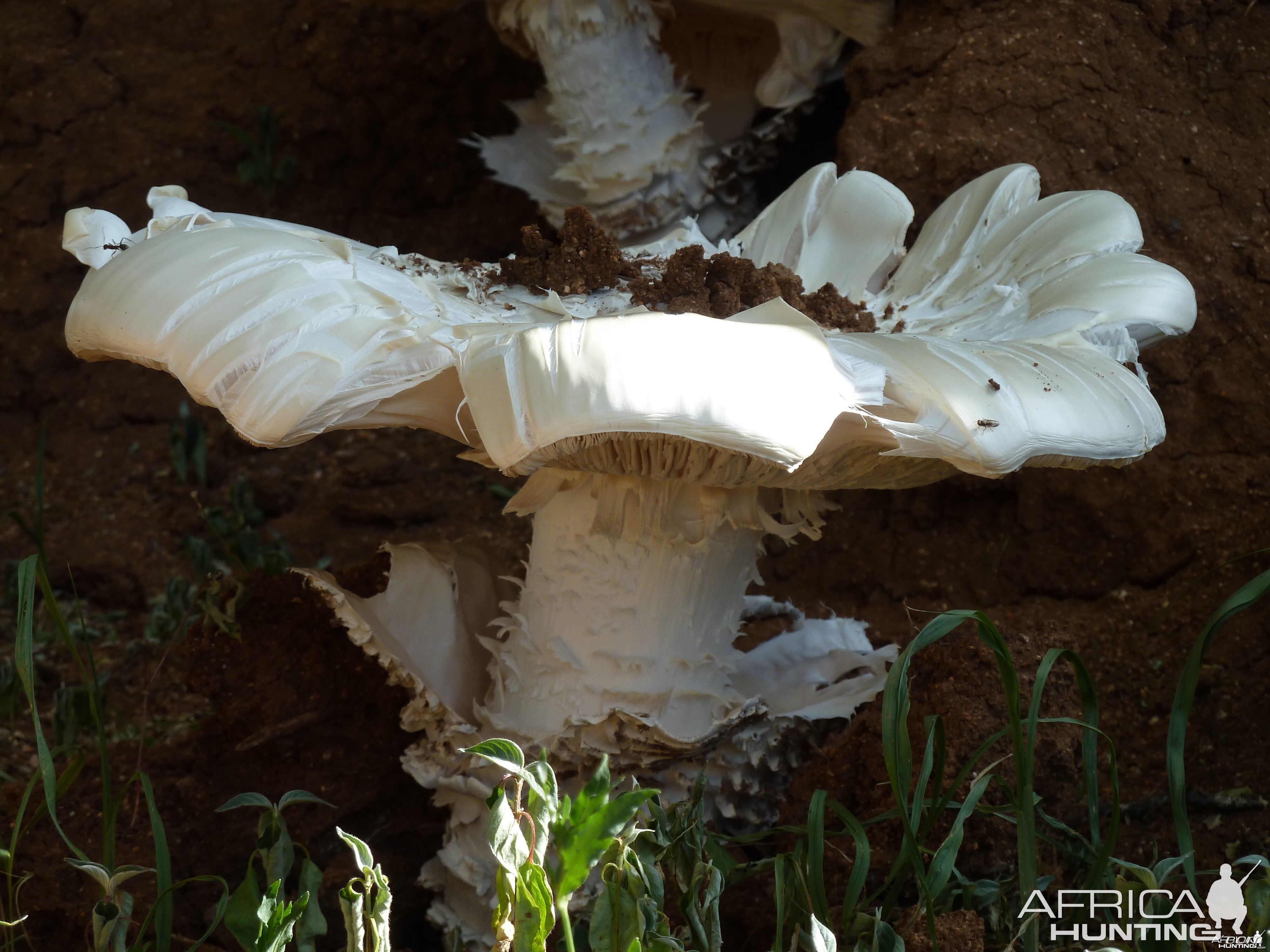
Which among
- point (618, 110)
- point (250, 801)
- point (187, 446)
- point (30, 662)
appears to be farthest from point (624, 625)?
point (187, 446)

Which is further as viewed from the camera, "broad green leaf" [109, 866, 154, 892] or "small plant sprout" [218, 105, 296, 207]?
"small plant sprout" [218, 105, 296, 207]

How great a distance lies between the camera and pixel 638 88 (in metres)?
2.81

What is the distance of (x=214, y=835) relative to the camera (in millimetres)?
1851

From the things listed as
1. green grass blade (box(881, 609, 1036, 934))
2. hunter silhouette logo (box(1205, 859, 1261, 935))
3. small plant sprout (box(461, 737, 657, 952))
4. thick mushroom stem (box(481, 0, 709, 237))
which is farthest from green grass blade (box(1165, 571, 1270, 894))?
thick mushroom stem (box(481, 0, 709, 237))

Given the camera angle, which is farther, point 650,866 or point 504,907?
point 650,866

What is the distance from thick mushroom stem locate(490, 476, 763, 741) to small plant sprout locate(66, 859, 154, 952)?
554mm

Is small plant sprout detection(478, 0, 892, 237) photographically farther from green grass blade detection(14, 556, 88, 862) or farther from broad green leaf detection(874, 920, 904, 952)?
broad green leaf detection(874, 920, 904, 952)

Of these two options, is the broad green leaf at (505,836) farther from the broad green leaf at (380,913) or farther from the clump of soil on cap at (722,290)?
the clump of soil on cap at (722,290)

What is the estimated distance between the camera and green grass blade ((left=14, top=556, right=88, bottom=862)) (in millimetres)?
1362

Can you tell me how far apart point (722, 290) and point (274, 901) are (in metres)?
0.91

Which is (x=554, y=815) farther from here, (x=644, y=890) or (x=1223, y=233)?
(x=1223, y=233)

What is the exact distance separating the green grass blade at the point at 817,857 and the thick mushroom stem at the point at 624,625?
0.25m

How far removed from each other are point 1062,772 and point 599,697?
648 millimetres

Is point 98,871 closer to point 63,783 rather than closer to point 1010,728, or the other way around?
point 63,783
